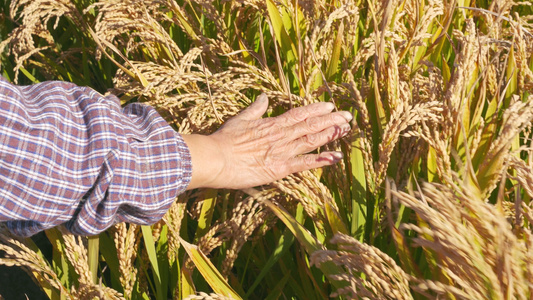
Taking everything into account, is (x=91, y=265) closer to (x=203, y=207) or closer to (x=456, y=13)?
(x=203, y=207)

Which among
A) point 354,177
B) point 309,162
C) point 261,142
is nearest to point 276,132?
point 261,142

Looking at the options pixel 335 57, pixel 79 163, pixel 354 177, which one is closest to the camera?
pixel 79 163

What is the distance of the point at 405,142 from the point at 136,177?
2.75ft

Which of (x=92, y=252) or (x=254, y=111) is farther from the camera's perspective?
(x=254, y=111)

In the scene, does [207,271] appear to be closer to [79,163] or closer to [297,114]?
[79,163]

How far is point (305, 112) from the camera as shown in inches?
67.0

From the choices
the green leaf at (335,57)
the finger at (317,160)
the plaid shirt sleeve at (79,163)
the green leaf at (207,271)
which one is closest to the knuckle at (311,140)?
the finger at (317,160)

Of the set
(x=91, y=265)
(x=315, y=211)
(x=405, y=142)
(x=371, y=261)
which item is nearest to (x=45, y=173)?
(x=91, y=265)

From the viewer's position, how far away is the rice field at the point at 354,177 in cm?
112

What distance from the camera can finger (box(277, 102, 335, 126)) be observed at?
170 centimetres

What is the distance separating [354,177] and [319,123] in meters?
0.23

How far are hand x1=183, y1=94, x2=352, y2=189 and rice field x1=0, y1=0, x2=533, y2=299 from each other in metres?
0.05

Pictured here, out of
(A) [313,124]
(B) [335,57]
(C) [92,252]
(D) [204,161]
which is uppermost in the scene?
(B) [335,57]

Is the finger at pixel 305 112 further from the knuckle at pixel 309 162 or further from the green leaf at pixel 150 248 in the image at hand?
the green leaf at pixel 150 248
